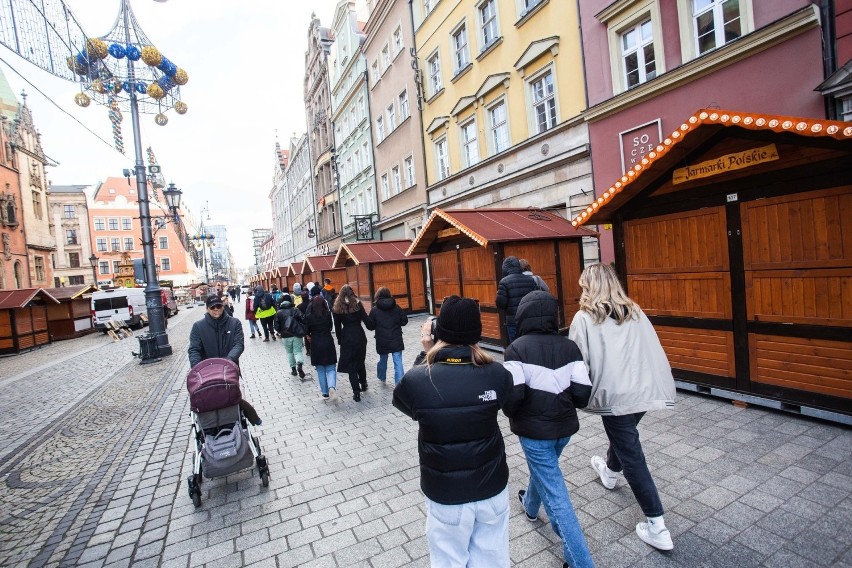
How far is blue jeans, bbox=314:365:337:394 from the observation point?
24.6 feet

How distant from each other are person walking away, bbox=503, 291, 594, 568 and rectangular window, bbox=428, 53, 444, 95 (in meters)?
17.2

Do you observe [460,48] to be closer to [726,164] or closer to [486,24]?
[486,24]

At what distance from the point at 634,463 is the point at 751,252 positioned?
384 centimetres

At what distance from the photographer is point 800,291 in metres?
5.11

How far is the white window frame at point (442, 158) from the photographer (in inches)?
733

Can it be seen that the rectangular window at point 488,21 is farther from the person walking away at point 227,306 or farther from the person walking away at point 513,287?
the person walking away at point 227,306

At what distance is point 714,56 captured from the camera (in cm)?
816

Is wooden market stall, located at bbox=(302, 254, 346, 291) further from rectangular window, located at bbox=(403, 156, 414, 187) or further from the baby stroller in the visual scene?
the baby stroller

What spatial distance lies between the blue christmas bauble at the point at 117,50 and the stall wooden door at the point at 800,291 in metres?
13.7

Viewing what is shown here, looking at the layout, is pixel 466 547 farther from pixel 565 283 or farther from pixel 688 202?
pixel 565 283

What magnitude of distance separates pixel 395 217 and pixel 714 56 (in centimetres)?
1693

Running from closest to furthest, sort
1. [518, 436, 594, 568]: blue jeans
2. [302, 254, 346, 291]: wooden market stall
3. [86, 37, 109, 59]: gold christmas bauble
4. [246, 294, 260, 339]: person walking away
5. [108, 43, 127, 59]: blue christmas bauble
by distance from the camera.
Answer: [518, 436, 594, 568]: blue jeans → [86, 37, 109, 59]: gold christmas bauble → [108, 43, 127, 59]: blue christmas bauble → [246, 294, 260, 339]: person walking away → [302, 254, 346, 291]: wooden market stall

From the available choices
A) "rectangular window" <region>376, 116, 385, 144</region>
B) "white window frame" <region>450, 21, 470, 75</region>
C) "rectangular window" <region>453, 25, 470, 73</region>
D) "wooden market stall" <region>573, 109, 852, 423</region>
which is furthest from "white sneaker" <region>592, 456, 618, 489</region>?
"rectangular window" <region>376, 116, 385, 144</region>

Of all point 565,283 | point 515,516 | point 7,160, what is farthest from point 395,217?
point 7,160
